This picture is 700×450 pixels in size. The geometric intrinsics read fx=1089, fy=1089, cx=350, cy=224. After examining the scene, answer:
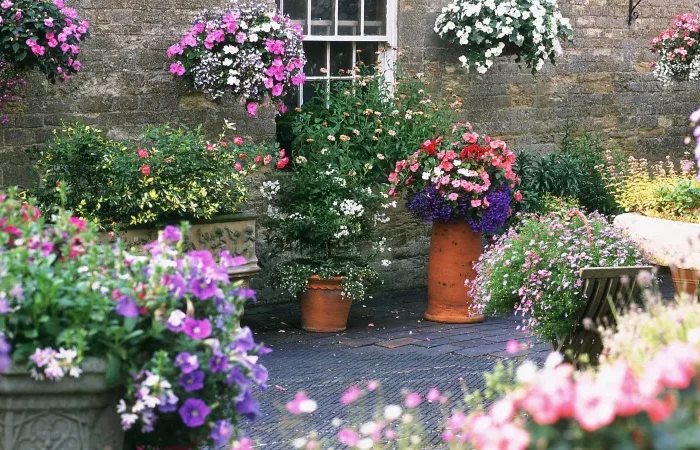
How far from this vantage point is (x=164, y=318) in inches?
114

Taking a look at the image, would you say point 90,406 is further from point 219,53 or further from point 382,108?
point 382,108

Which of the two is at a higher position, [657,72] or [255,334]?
[657,72]

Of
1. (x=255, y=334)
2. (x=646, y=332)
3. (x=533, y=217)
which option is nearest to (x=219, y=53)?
(x=255, y=334)

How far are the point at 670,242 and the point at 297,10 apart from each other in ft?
13.3

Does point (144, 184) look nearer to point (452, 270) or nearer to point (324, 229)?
point (324, 229)

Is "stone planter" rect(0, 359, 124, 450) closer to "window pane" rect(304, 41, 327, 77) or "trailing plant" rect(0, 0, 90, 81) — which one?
"trailing plant" rect(0, 0, 90, 81)

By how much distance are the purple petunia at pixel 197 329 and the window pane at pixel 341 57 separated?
6.01 metres

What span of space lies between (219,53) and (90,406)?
4782 millimetres

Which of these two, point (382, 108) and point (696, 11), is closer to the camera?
point (382, 108)

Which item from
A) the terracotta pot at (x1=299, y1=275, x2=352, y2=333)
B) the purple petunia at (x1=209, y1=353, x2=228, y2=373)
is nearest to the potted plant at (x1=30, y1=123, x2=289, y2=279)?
the terracotta pot at (x1=299, y1=275, x2=352, y2=333)

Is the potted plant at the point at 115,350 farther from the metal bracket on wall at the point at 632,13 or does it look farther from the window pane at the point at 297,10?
the metal bracket on wall at the point at 632,13

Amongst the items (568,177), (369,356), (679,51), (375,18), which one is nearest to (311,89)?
(375,18)

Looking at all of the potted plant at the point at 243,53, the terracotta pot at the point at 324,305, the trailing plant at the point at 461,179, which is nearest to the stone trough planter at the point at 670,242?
the trailing plant at the point at 461,179

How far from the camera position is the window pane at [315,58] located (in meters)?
8.64
